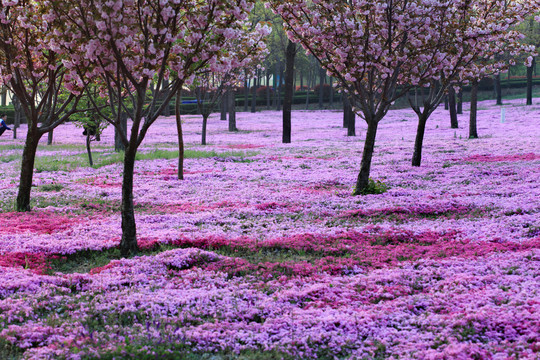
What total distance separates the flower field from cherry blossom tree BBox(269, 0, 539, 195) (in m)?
3.40

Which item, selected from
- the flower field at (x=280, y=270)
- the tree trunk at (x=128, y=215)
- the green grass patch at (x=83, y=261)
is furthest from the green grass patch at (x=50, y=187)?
the tree trunk at (x=128, y=215)

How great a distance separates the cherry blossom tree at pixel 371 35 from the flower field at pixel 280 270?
11.1 ft

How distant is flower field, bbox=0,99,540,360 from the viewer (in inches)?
214

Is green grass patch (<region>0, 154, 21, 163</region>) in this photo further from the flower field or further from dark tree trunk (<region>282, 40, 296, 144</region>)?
dark tree trunk (<region>282, 40, 296, 144</region>)

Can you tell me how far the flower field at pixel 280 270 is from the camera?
5.43 metres

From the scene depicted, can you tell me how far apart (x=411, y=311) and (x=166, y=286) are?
3.43 metres

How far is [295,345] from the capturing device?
5.38 meters

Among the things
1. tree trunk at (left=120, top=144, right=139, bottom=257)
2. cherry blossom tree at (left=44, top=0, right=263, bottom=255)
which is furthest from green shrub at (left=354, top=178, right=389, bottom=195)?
tree trunk at (left=120, top=144, right=139, bottom=257)

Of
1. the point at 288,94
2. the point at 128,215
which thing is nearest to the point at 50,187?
the point at 128,215

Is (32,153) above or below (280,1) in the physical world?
below

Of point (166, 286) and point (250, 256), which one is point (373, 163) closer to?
point (250, 256)

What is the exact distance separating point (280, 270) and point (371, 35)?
8.69 metres

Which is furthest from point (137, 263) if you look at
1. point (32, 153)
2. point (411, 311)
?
point (32, 153)

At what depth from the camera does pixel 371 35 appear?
14.3 meters
